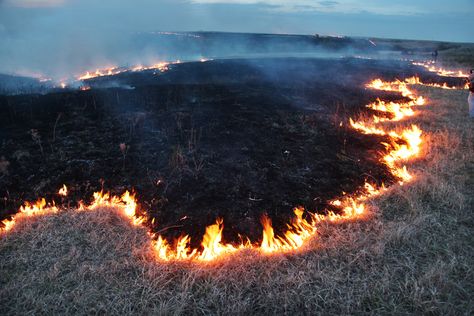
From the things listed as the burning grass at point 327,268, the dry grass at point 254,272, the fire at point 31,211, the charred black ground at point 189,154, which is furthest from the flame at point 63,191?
the dry grass at point 254,272

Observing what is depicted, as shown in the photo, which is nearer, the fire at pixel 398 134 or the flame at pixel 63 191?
the flame at pixel 63 191

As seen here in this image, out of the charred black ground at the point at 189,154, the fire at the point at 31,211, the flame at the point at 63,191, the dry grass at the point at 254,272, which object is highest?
the charred black ground at the point at 189,154

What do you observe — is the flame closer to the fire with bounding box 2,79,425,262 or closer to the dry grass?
the fire with bounding box 2,79,425,262

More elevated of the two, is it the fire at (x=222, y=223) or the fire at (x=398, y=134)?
the fire at (x=398, y=134)

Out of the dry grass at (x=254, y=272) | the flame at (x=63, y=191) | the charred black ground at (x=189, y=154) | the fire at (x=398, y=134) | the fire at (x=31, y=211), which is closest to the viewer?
the dry grass at (x=254, y=272)

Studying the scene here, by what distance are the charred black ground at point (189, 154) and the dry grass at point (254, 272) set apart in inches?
39.9

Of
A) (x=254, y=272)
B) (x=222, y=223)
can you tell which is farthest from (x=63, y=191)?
(x=254, y=272)

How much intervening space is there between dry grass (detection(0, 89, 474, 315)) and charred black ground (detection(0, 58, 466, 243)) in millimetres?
1014

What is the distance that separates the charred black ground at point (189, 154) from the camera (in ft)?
23.2

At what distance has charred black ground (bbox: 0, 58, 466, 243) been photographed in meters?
7.08

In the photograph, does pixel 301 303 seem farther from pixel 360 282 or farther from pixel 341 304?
pixel 360 282

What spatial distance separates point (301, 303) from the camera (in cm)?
439

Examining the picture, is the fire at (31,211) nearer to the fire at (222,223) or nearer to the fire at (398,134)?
the fire at (222,223)

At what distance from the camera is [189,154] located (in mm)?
9578
